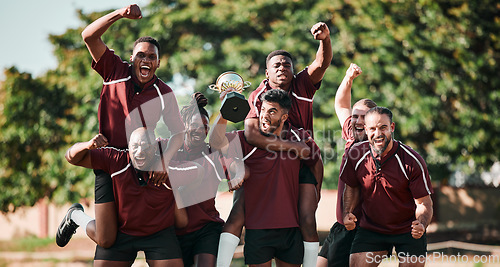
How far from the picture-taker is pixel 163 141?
190 inches

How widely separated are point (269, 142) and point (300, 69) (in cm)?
909

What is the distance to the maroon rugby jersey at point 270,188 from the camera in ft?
15.8

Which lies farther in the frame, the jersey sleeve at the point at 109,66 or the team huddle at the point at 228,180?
the jersey sleeve at the point at 109,66

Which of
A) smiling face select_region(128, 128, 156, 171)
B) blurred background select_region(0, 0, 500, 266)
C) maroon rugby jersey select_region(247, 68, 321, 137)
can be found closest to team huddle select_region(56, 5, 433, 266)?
smiling face select_region(128, 128, 156, 171)

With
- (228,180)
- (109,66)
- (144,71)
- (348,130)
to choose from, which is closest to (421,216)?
(348,130)

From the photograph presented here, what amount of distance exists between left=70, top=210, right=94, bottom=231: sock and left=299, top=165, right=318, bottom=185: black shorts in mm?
2070

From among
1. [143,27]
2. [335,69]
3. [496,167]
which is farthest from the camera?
[496,167]

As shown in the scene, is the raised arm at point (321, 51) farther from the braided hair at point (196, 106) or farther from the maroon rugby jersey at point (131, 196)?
the maroon rugby jersey at point (131, 196)

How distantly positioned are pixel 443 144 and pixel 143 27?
8.71 meters

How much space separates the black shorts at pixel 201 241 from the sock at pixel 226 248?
0.46ft

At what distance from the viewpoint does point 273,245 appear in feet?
15.6

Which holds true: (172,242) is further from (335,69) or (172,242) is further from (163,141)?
(335,69)

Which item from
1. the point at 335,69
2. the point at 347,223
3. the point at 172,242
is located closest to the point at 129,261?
the point at 172,242

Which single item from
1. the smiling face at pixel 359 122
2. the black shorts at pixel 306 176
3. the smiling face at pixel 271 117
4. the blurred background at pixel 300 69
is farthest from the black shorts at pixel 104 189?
the blurred background at pixel 300 69
